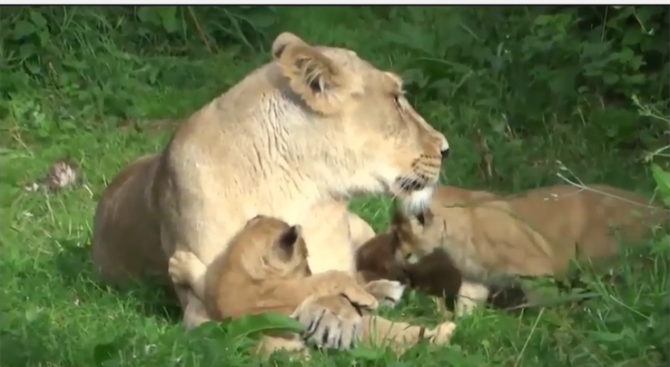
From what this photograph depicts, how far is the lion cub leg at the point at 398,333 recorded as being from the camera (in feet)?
14.0

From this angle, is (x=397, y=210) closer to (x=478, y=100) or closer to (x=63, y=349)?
(x=63, y=349)

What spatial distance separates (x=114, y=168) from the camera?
7.04m

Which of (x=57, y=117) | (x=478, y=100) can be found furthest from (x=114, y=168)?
(x=478, y=100)

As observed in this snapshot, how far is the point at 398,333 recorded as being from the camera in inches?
172

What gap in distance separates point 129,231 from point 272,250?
101 cm

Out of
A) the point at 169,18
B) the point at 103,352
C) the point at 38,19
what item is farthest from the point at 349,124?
the point at 169,18

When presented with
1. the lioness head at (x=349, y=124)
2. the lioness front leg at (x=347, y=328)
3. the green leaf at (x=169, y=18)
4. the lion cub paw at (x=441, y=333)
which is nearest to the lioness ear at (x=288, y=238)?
the lioness front leg at (x=347, y=328)

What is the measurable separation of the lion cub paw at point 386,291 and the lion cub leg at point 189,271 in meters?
0.69

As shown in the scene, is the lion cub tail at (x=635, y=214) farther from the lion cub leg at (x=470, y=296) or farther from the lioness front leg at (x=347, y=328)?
the lioness front leg at (x=347, y=328)

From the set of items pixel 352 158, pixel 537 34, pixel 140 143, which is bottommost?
pixel 140 143

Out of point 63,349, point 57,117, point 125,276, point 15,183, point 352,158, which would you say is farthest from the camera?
point 57,117

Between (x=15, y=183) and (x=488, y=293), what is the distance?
2.80 meters

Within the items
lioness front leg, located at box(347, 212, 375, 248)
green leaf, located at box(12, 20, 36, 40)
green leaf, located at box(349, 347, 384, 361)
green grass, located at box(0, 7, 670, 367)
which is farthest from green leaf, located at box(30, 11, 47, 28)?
green leaf, located at box(349, 347, 384, 361)

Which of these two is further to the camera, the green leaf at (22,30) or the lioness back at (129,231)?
the green leaf at (22,30)
